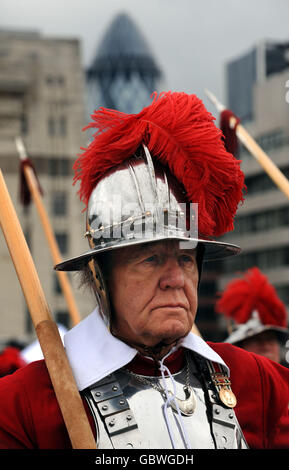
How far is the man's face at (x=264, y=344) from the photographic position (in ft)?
24.5

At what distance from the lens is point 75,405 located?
124 inches

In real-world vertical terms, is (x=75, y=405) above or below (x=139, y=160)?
below

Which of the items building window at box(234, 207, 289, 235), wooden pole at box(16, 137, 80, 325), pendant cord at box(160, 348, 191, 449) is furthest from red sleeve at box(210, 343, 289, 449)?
building window at box(234, 207, 289, 235)

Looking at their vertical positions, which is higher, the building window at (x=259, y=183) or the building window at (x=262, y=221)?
the building window at (x=259, y=183)

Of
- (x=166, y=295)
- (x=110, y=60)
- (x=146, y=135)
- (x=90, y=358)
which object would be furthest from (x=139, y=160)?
(x=110, y=60)

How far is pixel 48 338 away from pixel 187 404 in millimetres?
572

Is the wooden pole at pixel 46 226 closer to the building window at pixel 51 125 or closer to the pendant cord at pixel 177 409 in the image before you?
the pendant cord at pixel 177 409

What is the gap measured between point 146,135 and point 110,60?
11748cm

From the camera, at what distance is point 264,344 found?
7508mm

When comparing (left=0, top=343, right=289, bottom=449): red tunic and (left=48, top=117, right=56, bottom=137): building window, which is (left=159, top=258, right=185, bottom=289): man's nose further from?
(left=48, top=117, right=56, bottom=137): building window

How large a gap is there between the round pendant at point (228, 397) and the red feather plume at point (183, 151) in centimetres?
60

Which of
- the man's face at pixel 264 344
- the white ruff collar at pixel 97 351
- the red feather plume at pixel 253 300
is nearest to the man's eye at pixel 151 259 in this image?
the white ruff collar at pixel 97 351
